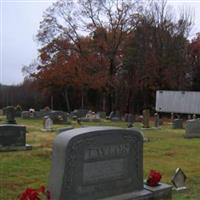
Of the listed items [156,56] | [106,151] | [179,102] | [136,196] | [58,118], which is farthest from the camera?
[156,56]

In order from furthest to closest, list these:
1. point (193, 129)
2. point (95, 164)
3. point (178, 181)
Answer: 1. point (193, 129)
2. point (178, 181)
3. point (95, 164)

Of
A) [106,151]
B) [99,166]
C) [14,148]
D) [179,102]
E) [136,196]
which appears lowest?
[14,148]

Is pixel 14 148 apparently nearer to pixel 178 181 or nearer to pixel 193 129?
pixel 178 181

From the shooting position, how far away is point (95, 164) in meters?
6.43

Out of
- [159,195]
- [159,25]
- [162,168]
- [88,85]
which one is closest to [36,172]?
[162,168]

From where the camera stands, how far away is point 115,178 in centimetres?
673

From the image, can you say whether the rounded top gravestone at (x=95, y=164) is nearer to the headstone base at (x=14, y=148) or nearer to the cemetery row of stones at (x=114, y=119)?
the headstone base at (x=14, y=148)

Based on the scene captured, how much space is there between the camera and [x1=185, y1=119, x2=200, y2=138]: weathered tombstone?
20.4 meters

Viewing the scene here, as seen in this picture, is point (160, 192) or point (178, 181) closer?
point (160, 192)

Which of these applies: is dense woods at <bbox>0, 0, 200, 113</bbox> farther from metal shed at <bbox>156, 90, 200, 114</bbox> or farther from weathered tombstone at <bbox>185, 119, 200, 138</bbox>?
weathered tombstone at <bbox>185, 119, 200, 138</bbox>

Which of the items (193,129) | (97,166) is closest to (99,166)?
(97,166)

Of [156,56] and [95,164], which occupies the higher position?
[156,56]

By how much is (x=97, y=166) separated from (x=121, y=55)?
131ft

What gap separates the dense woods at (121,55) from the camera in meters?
45.3
